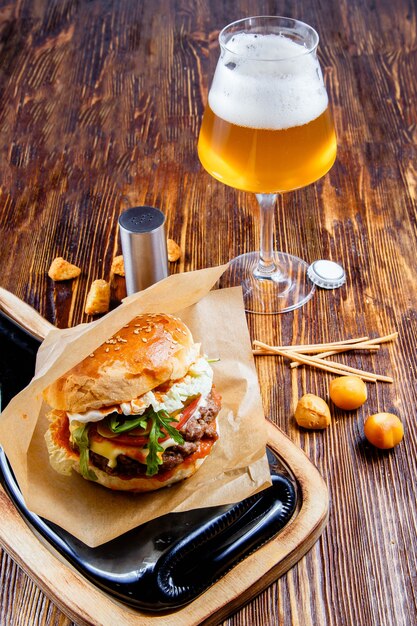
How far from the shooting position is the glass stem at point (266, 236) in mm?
2082

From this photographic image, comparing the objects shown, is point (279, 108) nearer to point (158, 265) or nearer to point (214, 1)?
point (158, 265)

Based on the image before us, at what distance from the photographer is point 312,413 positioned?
1757 mm

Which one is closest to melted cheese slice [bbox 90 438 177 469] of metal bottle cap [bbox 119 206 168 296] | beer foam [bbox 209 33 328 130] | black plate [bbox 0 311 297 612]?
black plate [bbox 0 311 297 612]

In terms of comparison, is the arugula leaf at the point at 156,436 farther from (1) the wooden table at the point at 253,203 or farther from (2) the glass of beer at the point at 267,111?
(2) the glass of beer at the point at 267,111

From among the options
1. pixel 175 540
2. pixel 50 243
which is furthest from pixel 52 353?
pixel 50 243

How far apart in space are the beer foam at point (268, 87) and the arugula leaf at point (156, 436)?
2.46ft

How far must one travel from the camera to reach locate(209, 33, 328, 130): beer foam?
5.73 feet

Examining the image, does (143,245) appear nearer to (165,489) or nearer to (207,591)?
(165,489)

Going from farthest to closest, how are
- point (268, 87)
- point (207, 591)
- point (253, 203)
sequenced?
point (253, 203) < point (268, 87) < point (207, 591)

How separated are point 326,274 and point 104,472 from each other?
39.1 inches

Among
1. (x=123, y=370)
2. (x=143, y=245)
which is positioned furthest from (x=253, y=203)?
(x=123, y=370)

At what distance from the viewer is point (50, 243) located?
2420 millimetres

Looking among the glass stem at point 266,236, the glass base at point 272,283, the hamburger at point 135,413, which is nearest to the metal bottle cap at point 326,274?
the glass base at point 272,283

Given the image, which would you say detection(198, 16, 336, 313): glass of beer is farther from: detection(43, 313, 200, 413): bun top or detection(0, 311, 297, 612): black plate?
detection(0, 311, 297, 612): black plate
